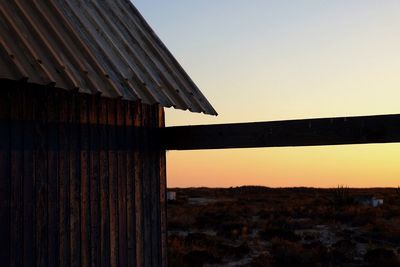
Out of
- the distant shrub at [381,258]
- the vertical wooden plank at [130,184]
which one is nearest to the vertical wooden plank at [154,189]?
the vertical wooden plank at [130,184]

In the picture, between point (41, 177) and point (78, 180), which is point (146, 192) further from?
point (41, 177)

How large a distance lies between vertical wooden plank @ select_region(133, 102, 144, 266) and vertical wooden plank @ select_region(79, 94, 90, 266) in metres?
0.75

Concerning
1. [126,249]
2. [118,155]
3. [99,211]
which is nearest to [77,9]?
[118,155]

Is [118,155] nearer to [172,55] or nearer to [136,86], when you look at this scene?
[136,86]

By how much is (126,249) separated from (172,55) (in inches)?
106

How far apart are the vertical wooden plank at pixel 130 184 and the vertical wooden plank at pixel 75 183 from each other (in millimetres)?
738

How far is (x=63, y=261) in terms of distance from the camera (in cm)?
563

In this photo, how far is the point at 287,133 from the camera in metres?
5.85

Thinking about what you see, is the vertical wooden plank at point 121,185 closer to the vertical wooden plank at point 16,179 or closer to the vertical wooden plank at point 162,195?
the vertical wooden plank at point 162,195

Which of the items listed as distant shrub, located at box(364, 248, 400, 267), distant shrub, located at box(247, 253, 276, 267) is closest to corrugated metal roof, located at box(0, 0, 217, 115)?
distant shrub, located at box(247, 253, 276, 267)

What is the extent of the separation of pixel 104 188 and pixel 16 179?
3.76 ft

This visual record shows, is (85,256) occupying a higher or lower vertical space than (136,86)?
lower

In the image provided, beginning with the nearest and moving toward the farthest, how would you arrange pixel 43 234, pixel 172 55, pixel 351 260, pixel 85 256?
pixel 43 234, pixel 85 256, pixel 172 55, pixel 351 260

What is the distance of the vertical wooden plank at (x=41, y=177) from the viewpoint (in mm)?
5414
